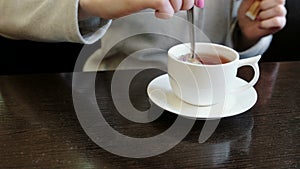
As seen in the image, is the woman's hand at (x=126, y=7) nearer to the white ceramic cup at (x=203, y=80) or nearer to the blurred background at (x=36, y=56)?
the white ceramic cup at (x=203, y=80)

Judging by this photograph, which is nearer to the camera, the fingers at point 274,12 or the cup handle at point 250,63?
the cup handle at point 250,63

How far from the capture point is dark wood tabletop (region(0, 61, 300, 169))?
1.60 feet

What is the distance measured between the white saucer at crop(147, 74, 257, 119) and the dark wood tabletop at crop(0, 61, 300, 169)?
0.04 feet

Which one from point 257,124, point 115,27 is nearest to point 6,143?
point 257,124

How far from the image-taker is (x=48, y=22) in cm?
73

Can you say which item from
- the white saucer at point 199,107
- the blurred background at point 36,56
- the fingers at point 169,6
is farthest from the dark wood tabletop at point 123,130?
the blurred background at point 36,56

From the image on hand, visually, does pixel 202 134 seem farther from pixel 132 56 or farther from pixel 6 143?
pixel 132 56

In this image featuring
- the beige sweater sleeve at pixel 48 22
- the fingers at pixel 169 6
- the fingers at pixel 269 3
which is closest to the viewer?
the fingers at pixel 169 6

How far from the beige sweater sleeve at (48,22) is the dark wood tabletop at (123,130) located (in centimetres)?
8

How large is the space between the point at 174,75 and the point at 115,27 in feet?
1.16

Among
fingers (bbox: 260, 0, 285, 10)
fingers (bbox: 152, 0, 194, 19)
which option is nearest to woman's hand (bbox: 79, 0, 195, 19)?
fingers (bbox: 152, 0, 194, 19)

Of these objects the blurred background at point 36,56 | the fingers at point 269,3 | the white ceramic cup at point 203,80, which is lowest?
the blurred background at point 36,56

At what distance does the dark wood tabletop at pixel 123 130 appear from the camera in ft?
1.60

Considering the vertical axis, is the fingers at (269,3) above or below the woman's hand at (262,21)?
above
